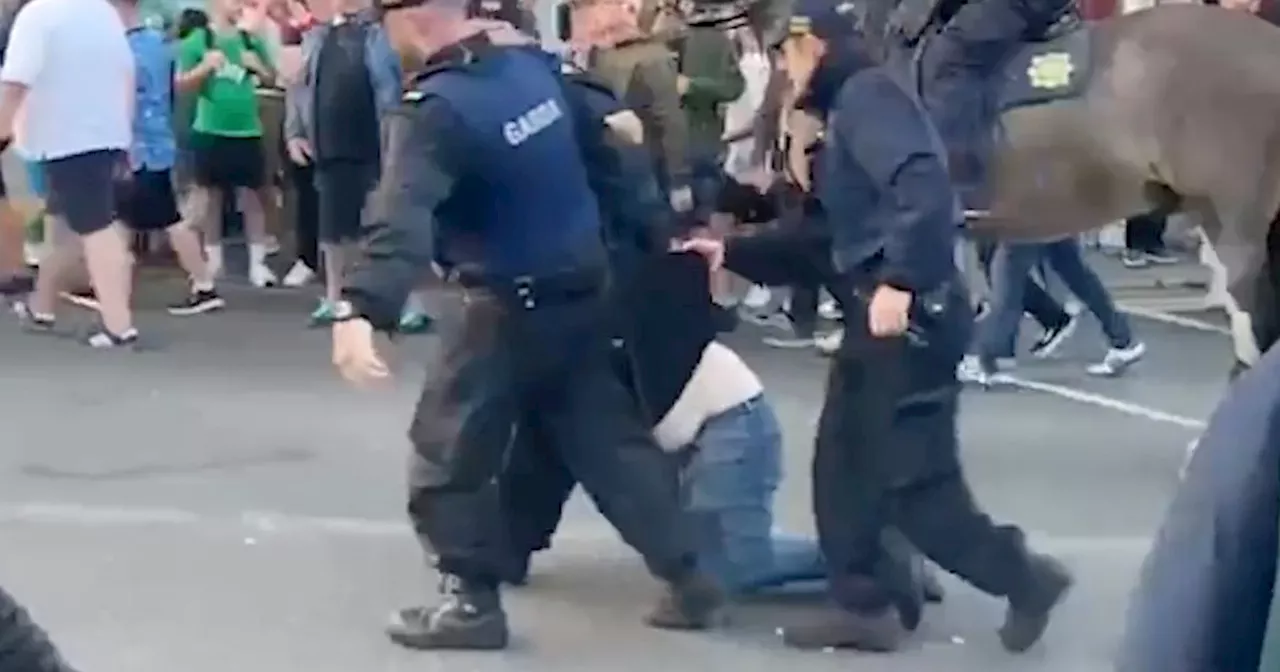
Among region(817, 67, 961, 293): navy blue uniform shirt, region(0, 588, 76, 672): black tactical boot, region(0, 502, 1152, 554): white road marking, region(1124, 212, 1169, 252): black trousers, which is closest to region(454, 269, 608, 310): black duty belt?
region(817, 67, 961, 293): navy blue uniform shirt

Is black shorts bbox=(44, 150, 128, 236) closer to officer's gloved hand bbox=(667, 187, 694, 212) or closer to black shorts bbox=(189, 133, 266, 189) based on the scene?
black shorts bbox=(189, 133, 266, 189)

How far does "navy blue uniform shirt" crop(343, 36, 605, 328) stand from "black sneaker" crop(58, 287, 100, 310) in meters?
6.16

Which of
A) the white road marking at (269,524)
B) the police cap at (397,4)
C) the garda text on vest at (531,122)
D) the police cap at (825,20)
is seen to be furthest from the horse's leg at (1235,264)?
the police cap at (397,4)

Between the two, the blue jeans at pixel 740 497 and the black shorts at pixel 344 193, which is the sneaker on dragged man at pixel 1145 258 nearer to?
the black shorts at pixel 344 193

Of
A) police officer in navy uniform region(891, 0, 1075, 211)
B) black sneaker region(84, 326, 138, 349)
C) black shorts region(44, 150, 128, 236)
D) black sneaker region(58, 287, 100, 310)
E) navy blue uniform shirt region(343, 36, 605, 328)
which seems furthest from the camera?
black sneaker region(58, 287, 100, 310)

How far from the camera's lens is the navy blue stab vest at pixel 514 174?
4.71 metres

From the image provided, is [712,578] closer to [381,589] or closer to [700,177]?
[381,589]

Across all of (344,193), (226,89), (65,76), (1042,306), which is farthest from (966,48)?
(226,89)

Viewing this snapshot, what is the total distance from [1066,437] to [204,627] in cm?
350

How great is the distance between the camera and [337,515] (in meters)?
6.35

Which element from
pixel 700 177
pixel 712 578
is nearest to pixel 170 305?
pixel 700 177

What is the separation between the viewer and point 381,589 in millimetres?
5570

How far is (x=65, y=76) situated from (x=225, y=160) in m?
2.31

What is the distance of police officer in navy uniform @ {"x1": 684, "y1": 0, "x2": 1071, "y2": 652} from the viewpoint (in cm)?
466
